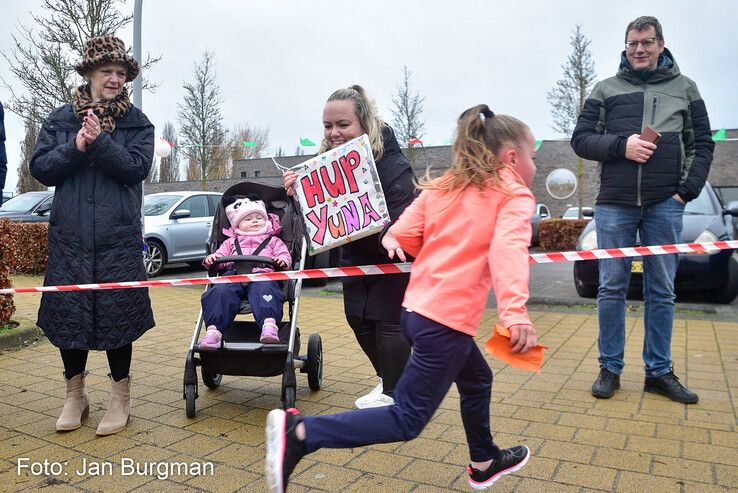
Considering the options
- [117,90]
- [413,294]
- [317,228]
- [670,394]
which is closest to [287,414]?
[413,294]

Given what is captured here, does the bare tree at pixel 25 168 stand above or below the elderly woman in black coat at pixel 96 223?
above

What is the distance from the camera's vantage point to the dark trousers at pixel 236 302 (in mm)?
3729

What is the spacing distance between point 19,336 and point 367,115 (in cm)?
404

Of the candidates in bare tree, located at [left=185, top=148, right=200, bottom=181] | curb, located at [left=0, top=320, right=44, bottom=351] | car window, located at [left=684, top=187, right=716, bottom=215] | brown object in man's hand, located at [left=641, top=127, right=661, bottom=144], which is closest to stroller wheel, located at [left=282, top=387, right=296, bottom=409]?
brown object in man's hand, located at [left=641, top=127, right=661, bottom=144]

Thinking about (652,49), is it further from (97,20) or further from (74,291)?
(97,20)

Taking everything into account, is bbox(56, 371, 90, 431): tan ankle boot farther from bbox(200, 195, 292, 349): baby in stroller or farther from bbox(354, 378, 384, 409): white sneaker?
bbox(354, 378, 384, 409): white sneaker

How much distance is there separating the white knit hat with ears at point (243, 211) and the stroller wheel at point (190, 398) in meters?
1.06

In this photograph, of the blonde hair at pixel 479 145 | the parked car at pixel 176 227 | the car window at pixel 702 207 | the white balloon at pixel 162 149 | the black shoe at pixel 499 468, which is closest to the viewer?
the blonde hair at pixel 479 145

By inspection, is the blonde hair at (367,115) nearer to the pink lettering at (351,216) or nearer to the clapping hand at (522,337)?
the pink lettering at (351,216)

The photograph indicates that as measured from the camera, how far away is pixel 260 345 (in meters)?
3.63

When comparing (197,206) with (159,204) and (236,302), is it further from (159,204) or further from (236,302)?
(236,302)

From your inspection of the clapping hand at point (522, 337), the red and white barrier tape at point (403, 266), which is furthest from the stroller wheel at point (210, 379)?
the clapping hand at point (522, 337)

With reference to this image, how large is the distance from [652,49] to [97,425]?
13.2 feet

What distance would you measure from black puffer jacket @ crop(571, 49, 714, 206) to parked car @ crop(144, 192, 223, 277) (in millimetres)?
9438
